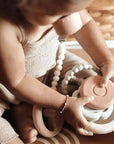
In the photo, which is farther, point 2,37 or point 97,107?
point 97,107

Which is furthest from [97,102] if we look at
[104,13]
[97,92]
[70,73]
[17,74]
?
[104,13]

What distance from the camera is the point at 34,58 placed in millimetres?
791

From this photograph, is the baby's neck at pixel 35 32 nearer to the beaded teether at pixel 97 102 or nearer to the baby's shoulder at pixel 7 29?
the baby's shoulder at pixel 7 29

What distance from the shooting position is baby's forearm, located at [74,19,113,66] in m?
0.86

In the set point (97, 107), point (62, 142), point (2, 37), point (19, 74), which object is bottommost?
point (62, 142)

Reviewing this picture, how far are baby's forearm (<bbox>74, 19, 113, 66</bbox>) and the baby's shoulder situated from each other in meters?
0.28

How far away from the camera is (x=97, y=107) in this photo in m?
0.78

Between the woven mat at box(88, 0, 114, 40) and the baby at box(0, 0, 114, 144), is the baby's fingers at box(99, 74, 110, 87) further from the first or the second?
the woven mat at box(88, 0, 114, 40)

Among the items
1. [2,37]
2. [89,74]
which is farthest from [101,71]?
[2,37]

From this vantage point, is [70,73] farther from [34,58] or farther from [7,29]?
[7,29]

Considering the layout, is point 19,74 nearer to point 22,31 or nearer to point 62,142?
point 22,31

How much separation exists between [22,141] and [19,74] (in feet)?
0.76

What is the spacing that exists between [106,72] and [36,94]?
234mm

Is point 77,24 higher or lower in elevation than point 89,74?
higher
